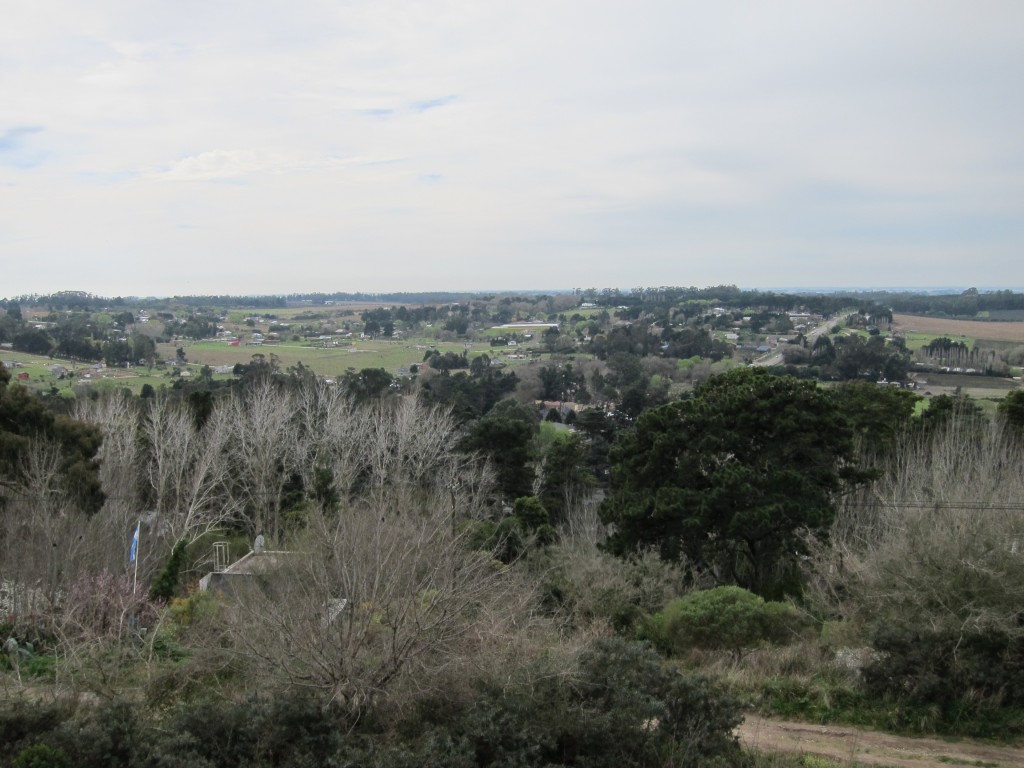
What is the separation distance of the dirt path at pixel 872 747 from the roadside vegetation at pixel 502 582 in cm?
33

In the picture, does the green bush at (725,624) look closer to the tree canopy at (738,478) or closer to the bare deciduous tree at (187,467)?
the tree canopy at (738,478)

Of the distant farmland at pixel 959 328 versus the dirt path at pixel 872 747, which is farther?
the distant farmland at pixel 959 328

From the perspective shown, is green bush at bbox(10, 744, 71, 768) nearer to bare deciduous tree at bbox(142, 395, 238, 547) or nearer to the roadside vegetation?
the roadside vegetation

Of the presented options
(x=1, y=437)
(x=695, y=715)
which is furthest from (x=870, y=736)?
(x=1, y=437)

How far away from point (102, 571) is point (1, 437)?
21.7 ft

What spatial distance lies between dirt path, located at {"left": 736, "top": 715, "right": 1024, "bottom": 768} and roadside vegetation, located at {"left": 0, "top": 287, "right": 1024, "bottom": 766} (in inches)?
13.1

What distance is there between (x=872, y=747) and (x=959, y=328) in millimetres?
70223

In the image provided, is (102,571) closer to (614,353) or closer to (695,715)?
(695,715)

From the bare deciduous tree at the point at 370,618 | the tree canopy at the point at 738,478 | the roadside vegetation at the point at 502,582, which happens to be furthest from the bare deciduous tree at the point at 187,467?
the bare deciduous tree at the point at 370,618

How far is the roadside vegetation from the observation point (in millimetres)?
7148

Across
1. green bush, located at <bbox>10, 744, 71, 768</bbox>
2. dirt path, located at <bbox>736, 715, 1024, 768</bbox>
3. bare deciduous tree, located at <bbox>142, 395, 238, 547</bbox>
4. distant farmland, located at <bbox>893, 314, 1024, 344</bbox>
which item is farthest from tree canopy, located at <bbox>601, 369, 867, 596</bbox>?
distant farmland, located at <bbox>893, 314, 1024, 344</bbox>

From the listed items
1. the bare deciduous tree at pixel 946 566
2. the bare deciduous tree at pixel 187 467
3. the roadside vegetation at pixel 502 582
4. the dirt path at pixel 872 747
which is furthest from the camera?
the bare deciduous tree at pixel 187 467

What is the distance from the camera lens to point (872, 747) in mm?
8656

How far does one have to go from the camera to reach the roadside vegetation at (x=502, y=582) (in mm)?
7148
